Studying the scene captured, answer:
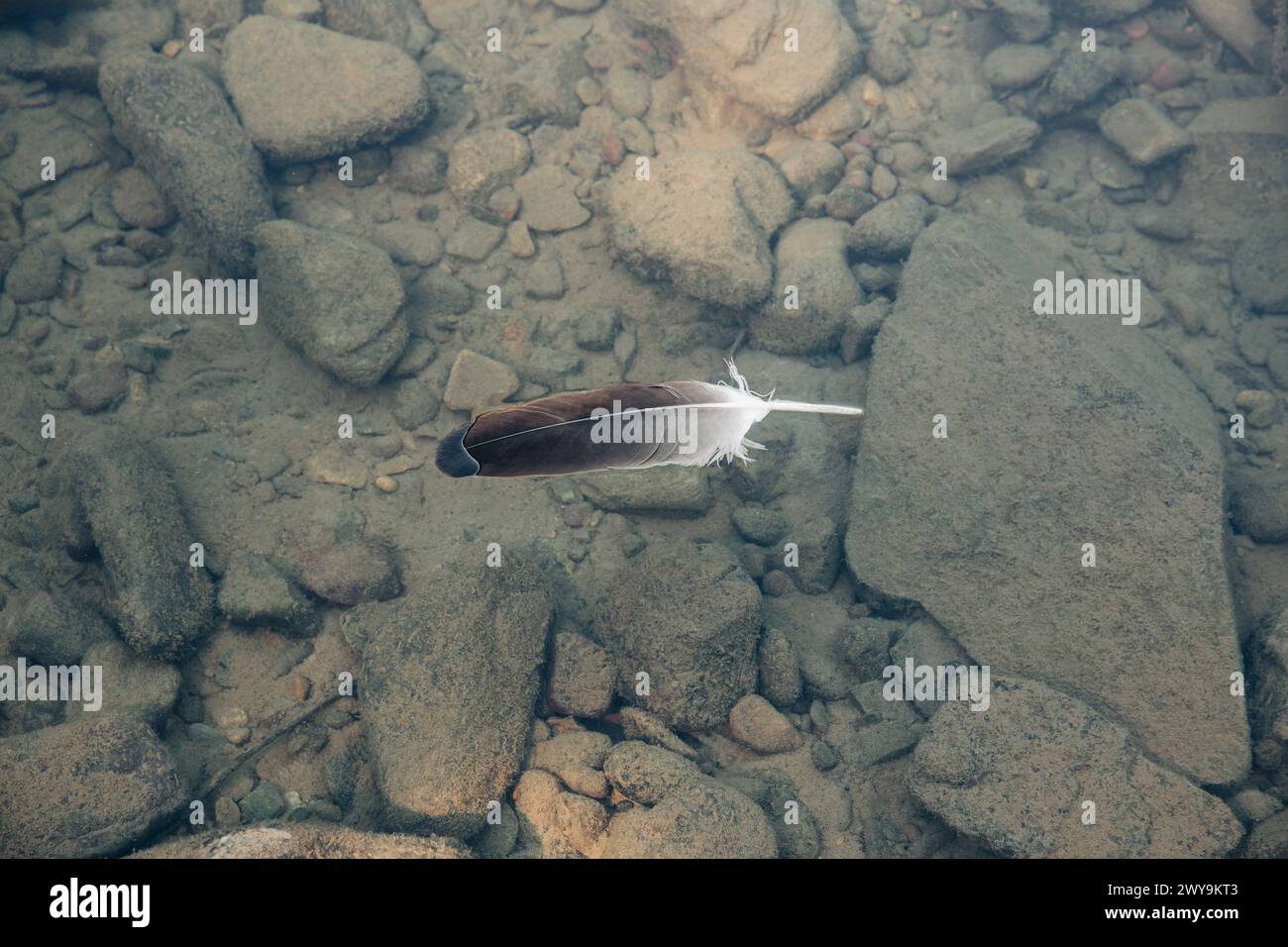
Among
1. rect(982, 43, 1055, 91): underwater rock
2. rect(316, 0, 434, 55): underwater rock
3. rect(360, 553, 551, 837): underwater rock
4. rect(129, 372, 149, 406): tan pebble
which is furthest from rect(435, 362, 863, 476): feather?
rect(316, 0, 434, 55): underwater rock

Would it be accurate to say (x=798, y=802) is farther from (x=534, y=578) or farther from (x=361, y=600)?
(x=361, y=600)

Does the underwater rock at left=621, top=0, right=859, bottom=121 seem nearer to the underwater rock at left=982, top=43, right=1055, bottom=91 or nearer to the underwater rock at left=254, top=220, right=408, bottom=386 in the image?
the underwater rock at left=982, top=43, right=1055, bottom=91

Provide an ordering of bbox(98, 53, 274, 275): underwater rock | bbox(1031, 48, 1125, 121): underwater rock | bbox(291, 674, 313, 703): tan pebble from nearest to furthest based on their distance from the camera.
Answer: bbox(291, 674, 313, 703): tan pebble, bbox(98, 53, 274, 275): underwater rock, bbox(1031, 48, 1125, 121): underwater rock

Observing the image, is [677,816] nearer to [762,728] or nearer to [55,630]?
[762,728]

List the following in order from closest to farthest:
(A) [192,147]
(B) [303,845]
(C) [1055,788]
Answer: (B) [303,845] → (C) [1055,788] → (A) [192,147]

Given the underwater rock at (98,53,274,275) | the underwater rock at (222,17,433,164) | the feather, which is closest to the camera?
the feather

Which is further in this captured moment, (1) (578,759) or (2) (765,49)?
(2) (765,49)

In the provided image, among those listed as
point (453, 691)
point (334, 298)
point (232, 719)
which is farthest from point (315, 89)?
point (453, 691)
